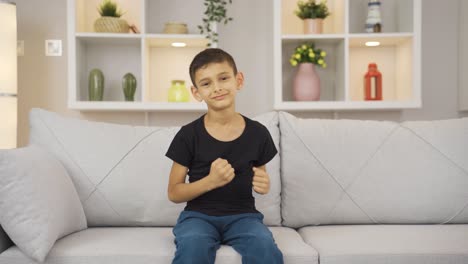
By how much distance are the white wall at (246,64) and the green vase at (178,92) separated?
0.20m

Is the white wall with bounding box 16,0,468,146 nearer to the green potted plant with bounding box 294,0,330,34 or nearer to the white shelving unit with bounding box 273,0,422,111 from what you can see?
the white shelving unit with bounding box 273,0,422,111

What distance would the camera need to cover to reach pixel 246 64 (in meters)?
3.27

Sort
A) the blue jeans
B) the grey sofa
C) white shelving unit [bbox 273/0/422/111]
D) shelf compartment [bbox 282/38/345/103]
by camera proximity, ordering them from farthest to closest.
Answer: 1. shelf compartment [bbox 282/38/345/103]
2. white shelving unit [bbox 273/0/422/111]
3. the grey sofa
4. the blue jeans

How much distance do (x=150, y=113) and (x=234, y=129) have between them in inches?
63.5

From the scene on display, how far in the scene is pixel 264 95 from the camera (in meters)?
3.29

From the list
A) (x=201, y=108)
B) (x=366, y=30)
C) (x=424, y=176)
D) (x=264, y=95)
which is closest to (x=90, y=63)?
(x=201, y=108)

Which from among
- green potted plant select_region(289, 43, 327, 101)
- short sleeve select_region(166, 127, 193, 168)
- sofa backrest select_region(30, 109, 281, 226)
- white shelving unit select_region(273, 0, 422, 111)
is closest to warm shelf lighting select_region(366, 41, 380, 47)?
white shelving unit select_region(273, 0, 422, 111)

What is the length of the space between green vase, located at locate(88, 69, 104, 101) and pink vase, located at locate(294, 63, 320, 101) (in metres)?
1.09

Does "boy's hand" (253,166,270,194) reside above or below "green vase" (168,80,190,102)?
below

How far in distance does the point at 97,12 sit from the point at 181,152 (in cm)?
181

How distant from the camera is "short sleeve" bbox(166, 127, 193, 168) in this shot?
169 centimetres

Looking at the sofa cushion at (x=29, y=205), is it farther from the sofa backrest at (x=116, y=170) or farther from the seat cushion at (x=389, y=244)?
the seat cushion at (x=389, y=244)

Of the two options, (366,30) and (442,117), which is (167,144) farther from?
(442,117)

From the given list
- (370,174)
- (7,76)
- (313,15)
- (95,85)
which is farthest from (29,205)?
(313,15)
